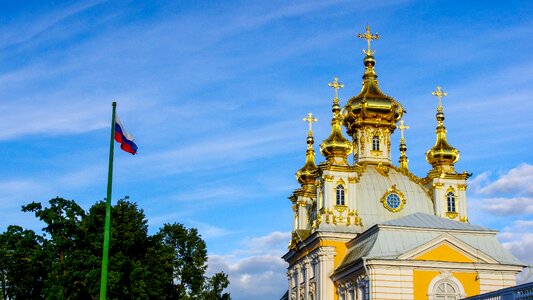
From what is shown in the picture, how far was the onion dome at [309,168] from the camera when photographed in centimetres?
6594

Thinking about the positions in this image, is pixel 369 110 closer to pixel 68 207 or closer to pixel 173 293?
pixel 173 293

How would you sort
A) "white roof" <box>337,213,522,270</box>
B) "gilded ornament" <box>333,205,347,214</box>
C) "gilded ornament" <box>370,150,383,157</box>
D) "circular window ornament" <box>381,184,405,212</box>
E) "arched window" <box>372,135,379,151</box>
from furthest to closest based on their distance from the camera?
1. "arched window" <box>372,135,379,151</box>
2. "gilded ornament" <box>370,150,383,157</box>
3. "circular window ornament" <box>381,184,405,212</box>
4. "gilded ornament" <box>333,205,347,214</box>
5. "white roof" <box>337,213,522,270</box>

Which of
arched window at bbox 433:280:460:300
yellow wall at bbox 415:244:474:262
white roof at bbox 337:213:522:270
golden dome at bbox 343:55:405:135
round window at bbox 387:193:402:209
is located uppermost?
golden dome at bbox 343:55:405:135

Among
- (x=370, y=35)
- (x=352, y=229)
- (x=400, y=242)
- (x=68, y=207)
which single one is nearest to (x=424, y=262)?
(x=400, y=242)

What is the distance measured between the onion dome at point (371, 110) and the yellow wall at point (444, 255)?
18.3m

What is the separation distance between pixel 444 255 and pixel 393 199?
432 inches

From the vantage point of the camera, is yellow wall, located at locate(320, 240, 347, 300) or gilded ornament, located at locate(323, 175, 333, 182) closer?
yellow wall, located at locate(320, 240, 347, 300)

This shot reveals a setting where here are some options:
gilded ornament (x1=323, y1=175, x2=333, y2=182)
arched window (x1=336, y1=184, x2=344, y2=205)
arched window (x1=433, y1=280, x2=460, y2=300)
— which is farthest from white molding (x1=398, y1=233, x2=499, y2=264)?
gilded ornament (x1=323, y1=175, x2=333, y2=182)

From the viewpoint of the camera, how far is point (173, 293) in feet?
A: 195

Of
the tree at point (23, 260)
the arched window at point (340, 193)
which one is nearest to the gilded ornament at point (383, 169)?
the arched window at point (340, 193)

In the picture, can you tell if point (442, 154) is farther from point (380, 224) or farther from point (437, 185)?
point (380, 224)

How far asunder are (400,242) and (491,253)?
5.60 m

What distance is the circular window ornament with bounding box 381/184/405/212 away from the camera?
179 feet

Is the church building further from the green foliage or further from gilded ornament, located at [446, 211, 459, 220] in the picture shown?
the green foliage
